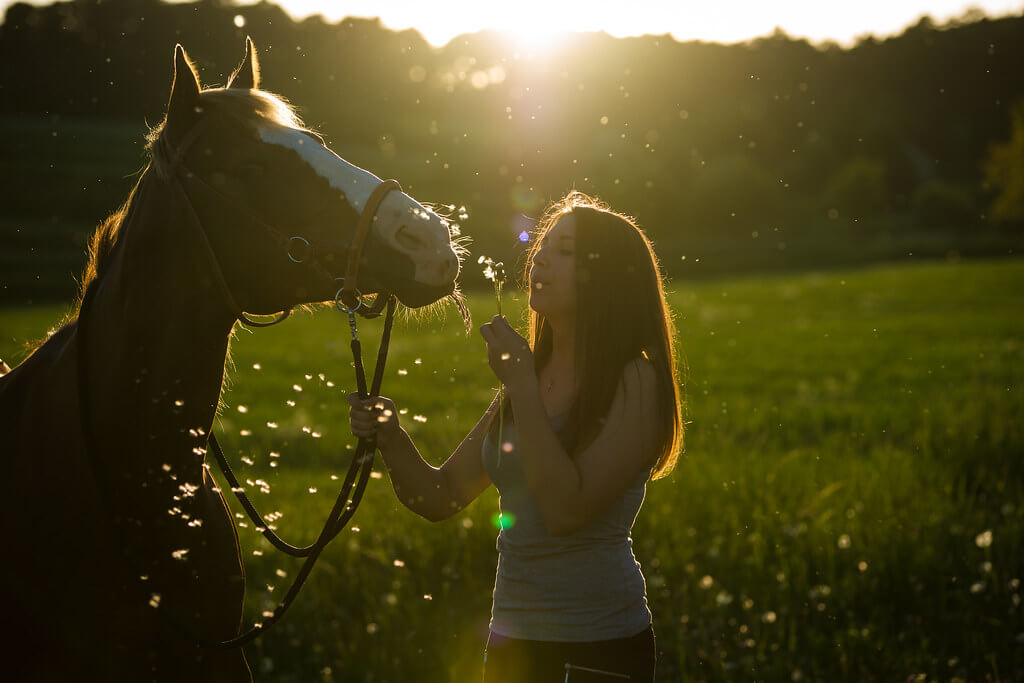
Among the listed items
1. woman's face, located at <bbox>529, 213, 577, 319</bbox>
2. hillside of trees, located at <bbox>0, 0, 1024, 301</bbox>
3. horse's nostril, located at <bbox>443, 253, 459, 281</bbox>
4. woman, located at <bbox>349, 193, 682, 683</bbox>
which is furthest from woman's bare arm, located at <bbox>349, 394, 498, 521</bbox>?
hillside of trees, located at <bbox>0, 0, 1024, 301</bbox>

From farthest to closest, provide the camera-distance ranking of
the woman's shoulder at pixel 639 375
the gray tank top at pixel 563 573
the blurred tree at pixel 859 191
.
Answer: the blurred tree at pixel 859 191 < the woman's shoulder at pixel 639 375 < the gray tank top at pixel 563 573

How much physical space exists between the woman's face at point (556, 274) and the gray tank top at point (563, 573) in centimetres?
37

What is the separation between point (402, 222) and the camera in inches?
87.5

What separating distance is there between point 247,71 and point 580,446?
169 cm

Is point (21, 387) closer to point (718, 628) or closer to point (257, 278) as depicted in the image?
point (257, 278)

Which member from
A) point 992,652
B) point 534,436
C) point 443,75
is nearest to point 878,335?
point 443,75

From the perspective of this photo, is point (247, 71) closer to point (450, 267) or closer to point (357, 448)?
point (450, 267)

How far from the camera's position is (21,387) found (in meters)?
2.45

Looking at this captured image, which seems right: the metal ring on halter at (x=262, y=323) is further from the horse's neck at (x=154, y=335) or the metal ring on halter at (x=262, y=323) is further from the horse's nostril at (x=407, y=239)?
the horse's nostril at (x=407, y=239)

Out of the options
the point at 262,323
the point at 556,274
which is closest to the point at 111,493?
the point at 262,323

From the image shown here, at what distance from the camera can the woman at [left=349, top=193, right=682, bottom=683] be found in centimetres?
228

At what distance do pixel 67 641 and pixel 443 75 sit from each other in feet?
22.8

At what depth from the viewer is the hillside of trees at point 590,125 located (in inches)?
209

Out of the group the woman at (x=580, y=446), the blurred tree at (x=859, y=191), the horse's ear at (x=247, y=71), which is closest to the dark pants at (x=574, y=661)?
the woman at (x=580, y=446)
